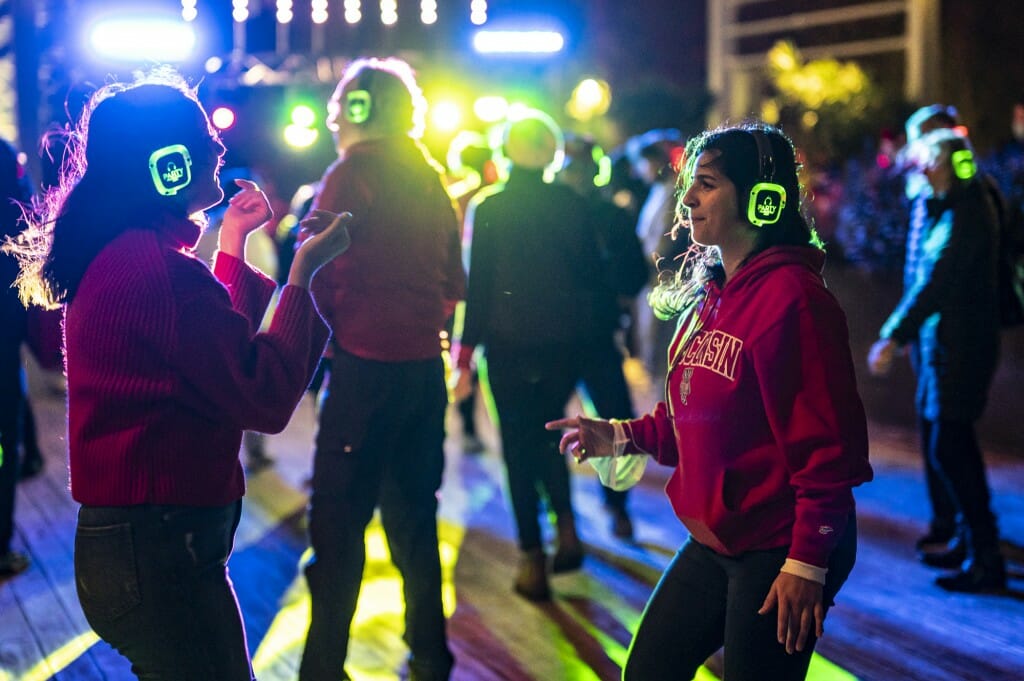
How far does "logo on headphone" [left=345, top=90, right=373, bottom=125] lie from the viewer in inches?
131

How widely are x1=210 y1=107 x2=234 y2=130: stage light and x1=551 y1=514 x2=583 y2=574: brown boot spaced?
540 centimetres

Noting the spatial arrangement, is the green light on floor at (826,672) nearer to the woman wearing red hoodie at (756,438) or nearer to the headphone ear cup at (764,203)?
the woman wearing red hoodie at (756,438)

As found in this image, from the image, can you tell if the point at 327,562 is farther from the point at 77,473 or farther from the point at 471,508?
the point at 471,508

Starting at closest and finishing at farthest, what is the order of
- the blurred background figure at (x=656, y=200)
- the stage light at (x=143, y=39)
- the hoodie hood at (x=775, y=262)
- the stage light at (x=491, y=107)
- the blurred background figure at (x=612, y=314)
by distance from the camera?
the hoodie hood at (x=775, y=262) < the blurred background figure at (x=612, y=314) < the blurred background figure at (x=656, y=200) < the stage light at (x=143, y=39) < the stage light at (x=491, y=107)

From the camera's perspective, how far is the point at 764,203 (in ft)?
7.38

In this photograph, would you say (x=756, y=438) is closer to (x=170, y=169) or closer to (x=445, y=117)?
(x=170, y=169)

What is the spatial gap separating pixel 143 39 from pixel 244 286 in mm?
7955

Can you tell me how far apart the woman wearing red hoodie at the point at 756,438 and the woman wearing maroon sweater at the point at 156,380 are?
2.82 feet

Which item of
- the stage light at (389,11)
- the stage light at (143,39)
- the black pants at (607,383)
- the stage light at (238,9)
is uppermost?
the stage light at (389,11)

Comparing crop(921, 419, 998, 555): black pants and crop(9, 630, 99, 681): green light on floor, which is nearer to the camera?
crop(9, 630, 99, 681): green light on floor

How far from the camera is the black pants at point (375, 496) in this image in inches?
126

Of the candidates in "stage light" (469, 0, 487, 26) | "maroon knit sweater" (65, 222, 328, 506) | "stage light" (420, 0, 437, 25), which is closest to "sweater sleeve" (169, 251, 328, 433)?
"maroon knit sweater" (65, 222, 328, 506)

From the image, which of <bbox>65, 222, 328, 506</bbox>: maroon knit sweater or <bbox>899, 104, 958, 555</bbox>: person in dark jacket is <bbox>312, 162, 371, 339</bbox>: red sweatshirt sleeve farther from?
<bbox>899, 104, 958, 555</bbox>: person in dark jacket

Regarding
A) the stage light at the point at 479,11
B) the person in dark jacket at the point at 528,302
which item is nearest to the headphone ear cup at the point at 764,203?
the person in dark jacket at the point at 528,302
